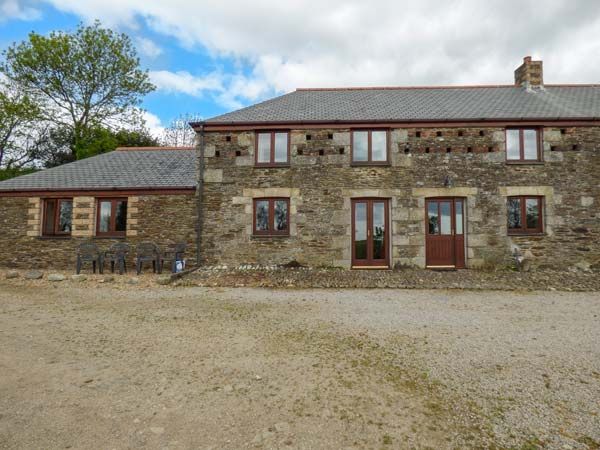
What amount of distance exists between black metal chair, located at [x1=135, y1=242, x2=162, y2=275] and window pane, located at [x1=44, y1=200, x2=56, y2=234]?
144 inches

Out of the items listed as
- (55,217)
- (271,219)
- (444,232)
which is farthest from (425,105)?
(55,217)

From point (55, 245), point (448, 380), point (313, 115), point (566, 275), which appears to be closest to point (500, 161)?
point (566, 275)

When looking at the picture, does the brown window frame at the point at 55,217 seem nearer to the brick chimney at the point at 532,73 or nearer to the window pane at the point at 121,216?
the window pane at the point at 121,216

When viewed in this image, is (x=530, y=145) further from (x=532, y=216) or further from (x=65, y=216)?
(x=65, y=216)

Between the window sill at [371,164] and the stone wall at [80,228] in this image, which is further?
the stone wall at [80,228]

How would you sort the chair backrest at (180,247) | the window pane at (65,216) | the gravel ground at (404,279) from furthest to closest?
1. the window pane at (65,216)
2. the chair backrest at (180,247)
3. the gravel ground at (404,279)

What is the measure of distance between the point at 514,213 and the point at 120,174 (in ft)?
47.2

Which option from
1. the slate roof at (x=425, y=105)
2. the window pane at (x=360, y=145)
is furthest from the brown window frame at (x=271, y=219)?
the window pane at (x=360, y=145)

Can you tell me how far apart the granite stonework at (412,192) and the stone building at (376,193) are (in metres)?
0.03

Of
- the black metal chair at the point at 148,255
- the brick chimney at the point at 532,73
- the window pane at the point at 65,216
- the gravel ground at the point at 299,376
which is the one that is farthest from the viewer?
the brick chimney at the point at 532,73

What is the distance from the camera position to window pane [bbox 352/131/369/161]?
11.1 m

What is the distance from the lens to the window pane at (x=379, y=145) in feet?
36.4

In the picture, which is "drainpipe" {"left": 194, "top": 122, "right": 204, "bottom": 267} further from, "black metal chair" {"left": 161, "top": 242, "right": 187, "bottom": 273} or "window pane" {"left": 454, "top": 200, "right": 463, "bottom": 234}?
"window pane" {"left": 454, "top": 200, "right": 463, "bottom": 234}

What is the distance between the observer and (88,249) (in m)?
11.3
